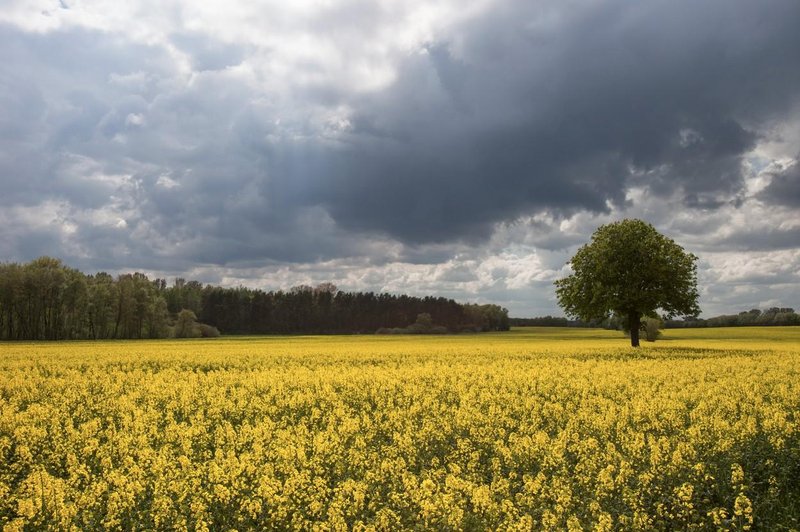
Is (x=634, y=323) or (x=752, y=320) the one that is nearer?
→ (x=634, y=323)

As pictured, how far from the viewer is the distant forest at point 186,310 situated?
87.4m

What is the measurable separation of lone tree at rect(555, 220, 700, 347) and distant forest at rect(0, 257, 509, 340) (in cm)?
6359

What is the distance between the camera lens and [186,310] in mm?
95188

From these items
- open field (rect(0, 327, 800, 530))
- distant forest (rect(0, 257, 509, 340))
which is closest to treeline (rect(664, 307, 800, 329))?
distant forest (rect(0, 257, 509, 340))

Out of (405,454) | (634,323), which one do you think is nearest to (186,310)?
(634,323)

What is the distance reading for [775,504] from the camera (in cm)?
940

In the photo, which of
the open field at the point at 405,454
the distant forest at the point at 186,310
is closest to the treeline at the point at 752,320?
the distant forest at the point at 186,310

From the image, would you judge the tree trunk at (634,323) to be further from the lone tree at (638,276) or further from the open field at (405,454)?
the open field at (405,454)

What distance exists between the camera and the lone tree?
139 feet

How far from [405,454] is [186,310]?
3557 inches

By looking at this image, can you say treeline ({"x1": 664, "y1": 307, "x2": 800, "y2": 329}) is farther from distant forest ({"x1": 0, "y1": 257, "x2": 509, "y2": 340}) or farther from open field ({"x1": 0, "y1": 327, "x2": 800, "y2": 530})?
open field ({"x1": 0, "y1": 327, "x2": 800, "y2": 530})

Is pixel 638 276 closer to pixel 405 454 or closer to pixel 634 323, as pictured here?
pixel 634 323

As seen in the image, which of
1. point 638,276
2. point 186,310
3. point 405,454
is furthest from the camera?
point 186,310

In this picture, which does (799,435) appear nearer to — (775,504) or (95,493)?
(775,504)
